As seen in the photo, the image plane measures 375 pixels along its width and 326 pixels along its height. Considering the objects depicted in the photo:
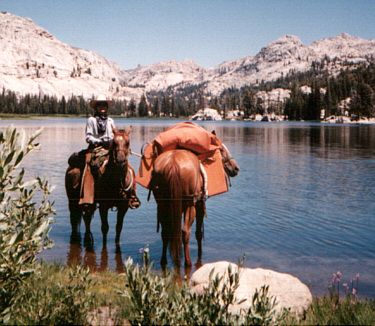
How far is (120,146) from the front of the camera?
430 inches

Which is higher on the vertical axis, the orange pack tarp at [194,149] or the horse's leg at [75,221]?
the orange pack tarp at [194,149]

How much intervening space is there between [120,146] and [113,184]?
5.37 ft

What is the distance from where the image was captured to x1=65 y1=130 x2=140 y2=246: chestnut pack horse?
434 inches

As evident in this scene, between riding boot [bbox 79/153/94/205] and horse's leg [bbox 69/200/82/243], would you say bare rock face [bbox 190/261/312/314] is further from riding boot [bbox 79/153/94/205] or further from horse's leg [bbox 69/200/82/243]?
horse's leg [bbox 69/200/82/243]

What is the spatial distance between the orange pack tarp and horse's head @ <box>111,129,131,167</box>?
84cm

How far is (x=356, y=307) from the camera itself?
21.5ft

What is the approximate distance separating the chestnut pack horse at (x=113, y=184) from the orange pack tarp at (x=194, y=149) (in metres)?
0.53

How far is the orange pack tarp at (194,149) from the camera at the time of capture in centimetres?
1134

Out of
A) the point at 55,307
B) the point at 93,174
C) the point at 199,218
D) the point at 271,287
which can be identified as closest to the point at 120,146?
the point at 93,174

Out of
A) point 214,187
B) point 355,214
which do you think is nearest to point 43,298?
point 214,187

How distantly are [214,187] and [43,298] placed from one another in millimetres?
5953

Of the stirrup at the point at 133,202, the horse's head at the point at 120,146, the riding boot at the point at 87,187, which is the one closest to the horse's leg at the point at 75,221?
the riding boot at the point at 87,187

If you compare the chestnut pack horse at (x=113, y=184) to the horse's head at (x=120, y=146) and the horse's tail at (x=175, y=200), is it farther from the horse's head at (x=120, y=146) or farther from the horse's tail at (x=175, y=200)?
the horse's tail at (x=175, y=200)

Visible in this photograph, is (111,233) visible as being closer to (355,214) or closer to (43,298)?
(43,298)
